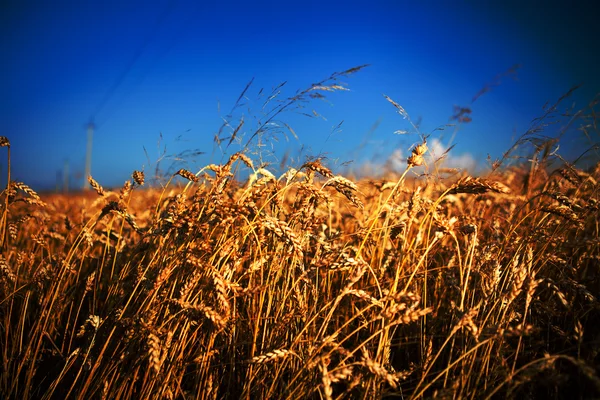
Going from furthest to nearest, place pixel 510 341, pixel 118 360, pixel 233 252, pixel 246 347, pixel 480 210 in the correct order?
pixel 480 210
pixel 510 341
pixel 246 347
pixel 233 252
pixel 118 360

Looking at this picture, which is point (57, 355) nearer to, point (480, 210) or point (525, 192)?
point (480, 210)

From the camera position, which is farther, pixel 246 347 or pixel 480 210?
pixel 480 210

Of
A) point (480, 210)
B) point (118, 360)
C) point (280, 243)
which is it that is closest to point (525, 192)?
point (480, 210)

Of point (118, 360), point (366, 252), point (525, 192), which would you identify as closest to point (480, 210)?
point (525, 192)

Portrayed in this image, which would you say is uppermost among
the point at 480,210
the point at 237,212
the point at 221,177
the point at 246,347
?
the point at 480,210

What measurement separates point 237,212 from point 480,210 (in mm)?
2755

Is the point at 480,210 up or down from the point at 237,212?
up

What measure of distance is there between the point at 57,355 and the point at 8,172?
1.06 meters

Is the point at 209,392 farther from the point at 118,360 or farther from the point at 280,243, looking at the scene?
the point at 280,243

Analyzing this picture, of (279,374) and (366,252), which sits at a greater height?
(366,252)

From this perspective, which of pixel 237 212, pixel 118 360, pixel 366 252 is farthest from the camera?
pixel 366 252

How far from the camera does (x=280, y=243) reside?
1812mm

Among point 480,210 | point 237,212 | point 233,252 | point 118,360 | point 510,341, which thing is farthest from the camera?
point 480,210

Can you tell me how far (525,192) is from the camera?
151 inches
